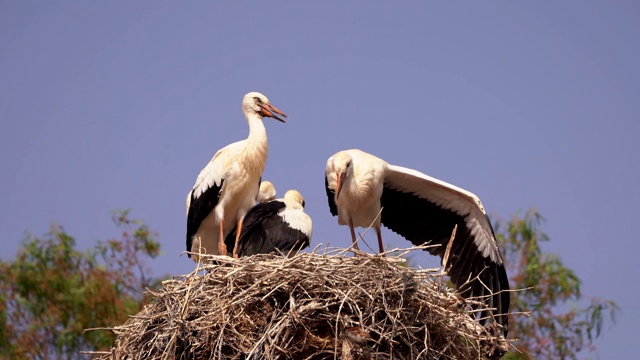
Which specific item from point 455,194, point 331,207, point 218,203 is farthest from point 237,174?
point 455,194

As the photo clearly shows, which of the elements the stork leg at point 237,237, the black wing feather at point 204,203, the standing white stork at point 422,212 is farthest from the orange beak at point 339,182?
the black wing feather at point 204,203

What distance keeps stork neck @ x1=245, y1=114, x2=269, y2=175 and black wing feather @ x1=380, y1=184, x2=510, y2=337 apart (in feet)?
3.72

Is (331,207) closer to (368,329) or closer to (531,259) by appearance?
(368,329)

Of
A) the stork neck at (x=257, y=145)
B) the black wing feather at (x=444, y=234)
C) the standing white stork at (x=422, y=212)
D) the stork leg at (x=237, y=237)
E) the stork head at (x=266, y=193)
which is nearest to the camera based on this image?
the stork leg at (x=237, y=237)

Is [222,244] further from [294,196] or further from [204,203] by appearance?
[294,196]

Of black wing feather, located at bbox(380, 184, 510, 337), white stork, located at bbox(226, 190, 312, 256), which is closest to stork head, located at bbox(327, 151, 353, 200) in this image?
white stork, located at bbox(226, 190, 312, 256)

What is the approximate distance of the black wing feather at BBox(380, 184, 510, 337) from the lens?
31.0 ft

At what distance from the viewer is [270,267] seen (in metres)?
6.93

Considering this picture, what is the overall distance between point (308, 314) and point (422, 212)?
3314mm

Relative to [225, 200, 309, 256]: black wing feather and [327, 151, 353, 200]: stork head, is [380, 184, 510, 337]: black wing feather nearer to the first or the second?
[327, 151, 353, 200]: stork head

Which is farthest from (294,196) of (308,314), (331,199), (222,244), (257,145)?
(308,314)

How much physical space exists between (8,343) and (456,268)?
6.16 m

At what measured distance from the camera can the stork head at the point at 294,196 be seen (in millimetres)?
9602

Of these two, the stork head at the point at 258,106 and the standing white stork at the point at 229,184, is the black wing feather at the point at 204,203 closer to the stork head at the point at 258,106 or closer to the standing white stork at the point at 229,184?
the standing white stork at the point at 229,184
